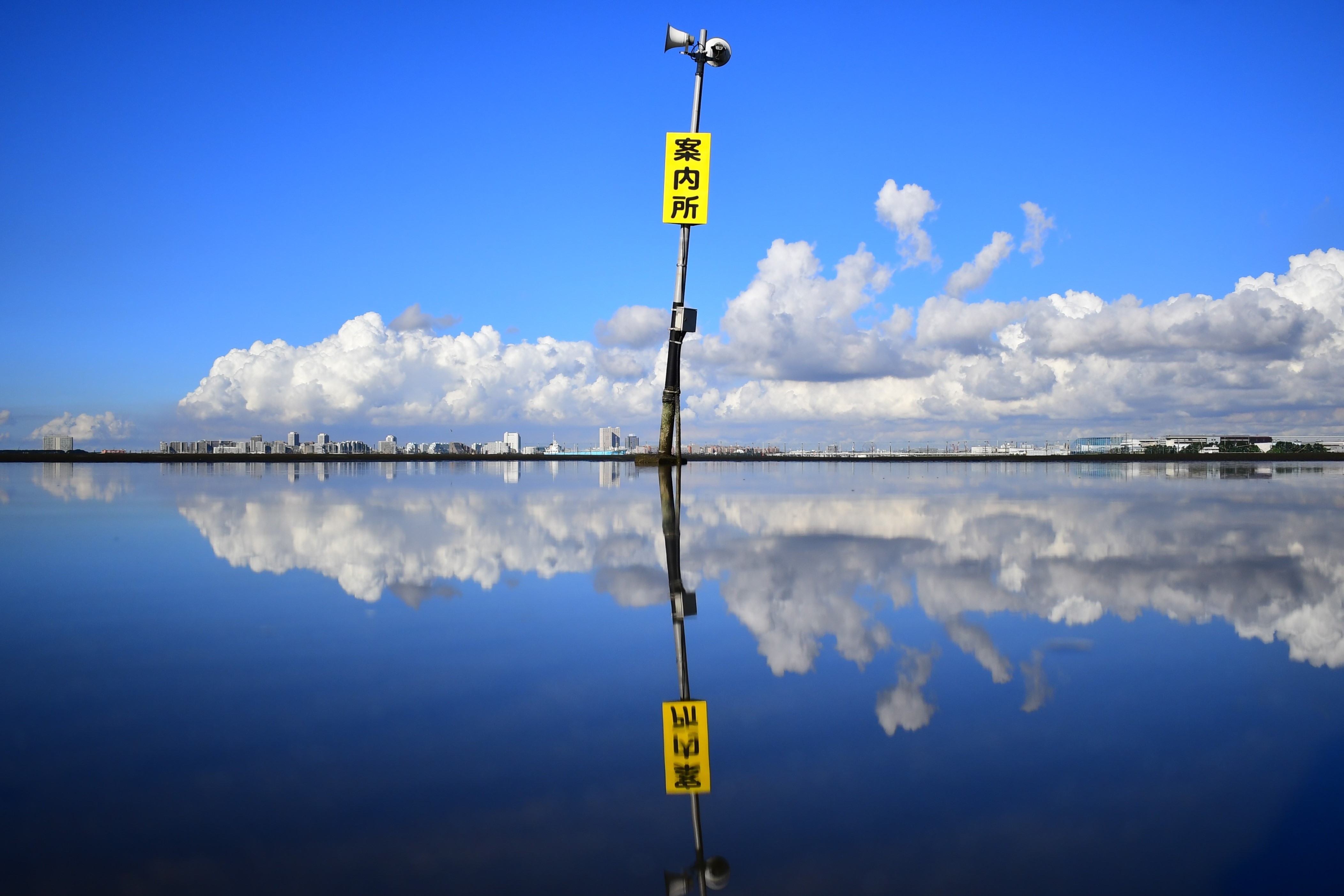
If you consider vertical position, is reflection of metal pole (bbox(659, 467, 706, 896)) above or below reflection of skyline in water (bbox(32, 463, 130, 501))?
below

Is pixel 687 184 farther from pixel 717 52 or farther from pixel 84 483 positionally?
pixel 84 483

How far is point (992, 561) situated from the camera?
8625 millimetres

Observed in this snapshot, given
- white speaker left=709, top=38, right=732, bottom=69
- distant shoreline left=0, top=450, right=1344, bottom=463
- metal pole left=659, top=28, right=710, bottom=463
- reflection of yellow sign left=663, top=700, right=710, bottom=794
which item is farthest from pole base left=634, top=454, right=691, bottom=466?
distant shoreline left=0, top=450, right=1344, bottom=463

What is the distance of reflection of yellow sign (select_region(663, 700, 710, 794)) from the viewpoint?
10.1 ft

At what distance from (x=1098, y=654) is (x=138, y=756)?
16.6ft

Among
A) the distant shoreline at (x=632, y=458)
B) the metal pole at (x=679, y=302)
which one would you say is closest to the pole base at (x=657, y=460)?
the metal pole at (x=679, y=302)

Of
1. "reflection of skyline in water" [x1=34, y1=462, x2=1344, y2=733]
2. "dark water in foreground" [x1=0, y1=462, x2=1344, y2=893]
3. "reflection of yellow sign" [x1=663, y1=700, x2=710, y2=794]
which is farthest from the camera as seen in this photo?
"reflection of skyline in water" [x1=34, y1=462, x2=1344, y2=733]

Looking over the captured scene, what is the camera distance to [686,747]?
3.46m

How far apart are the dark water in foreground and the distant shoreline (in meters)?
78.0

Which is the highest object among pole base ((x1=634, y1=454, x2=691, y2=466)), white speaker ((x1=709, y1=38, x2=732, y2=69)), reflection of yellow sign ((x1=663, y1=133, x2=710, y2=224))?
white speaker ((x1=709, y1=38, x2=732, y2=69))

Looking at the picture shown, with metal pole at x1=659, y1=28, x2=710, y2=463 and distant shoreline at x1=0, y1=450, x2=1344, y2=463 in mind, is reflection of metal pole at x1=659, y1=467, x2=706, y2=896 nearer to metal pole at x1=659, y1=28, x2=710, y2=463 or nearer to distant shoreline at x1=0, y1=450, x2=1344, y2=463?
metal pole at x1=659, y1=28, x2=710, y2=463

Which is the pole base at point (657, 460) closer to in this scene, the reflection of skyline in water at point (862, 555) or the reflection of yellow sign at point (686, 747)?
the reflection of skyline in water at point (862, 555)

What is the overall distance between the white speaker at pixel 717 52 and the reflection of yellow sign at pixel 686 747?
21.6m

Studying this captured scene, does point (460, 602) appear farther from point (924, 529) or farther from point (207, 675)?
point (924, 529)
